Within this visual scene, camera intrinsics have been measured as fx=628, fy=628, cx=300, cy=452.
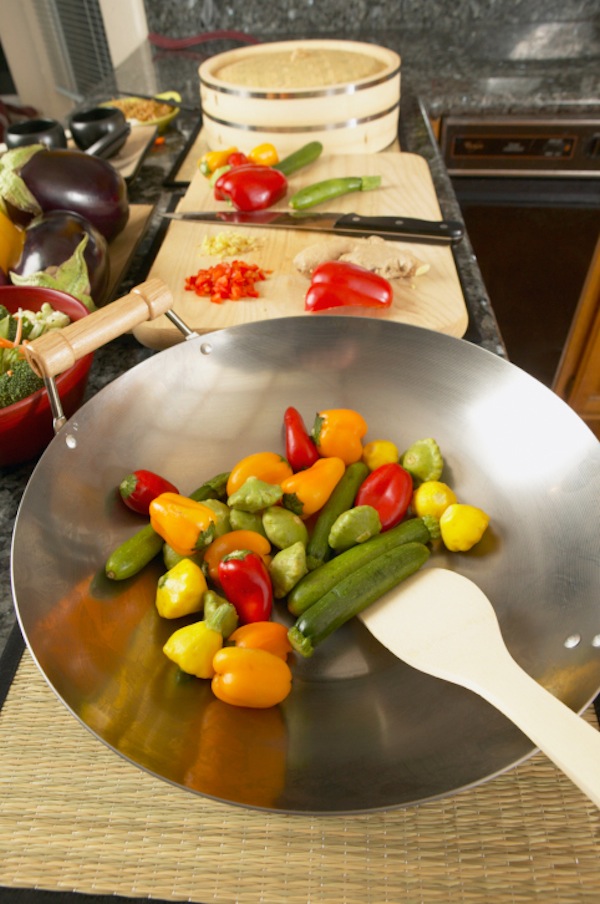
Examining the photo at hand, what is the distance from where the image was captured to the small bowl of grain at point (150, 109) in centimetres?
168

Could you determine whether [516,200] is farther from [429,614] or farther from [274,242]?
[429,614]

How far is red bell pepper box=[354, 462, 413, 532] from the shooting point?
74cm

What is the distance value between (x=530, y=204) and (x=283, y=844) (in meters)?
1.75

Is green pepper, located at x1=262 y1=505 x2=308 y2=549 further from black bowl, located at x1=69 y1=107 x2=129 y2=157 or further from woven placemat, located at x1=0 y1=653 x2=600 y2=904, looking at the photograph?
black bowl, located at x1=69 y1=107 x2=129 y2=157

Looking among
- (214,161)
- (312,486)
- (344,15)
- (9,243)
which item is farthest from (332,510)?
(344,15)

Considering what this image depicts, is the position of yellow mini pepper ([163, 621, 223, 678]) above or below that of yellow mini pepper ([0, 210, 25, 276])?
below

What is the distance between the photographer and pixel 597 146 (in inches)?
66.0

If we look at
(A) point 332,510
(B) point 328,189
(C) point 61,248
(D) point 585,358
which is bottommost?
(D) point 585,358

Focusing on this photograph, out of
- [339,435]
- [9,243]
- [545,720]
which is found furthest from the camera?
[9,243]

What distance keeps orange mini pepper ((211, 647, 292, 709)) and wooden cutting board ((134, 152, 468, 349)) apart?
61 centimetres

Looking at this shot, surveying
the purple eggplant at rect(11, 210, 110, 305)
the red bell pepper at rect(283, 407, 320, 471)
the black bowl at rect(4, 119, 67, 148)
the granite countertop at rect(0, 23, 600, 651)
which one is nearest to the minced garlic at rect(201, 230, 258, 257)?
the granite countertop at rect(0, 23, 600, 651)

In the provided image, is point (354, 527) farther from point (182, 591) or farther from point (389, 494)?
point (182, 591)

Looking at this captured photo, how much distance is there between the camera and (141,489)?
0.72 metres

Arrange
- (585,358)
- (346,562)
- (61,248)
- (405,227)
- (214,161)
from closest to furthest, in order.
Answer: (346,562) < (61,248) < (405,227) < (214,161) < (585,358)
